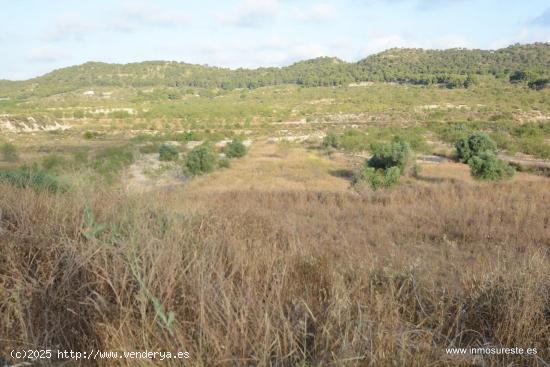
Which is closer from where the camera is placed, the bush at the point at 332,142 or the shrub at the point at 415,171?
the shrub at the point at 415,171

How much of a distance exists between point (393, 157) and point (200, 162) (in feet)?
35.8

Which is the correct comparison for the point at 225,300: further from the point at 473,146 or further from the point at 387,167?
the point at 473,146

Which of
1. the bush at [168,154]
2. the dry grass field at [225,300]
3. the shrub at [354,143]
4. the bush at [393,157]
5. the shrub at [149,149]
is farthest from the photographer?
the shrub at [354,143]

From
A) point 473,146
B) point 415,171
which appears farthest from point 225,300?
point 473,146

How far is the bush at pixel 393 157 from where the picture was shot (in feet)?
73.9

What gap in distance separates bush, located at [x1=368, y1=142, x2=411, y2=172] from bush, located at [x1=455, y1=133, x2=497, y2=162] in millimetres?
5497

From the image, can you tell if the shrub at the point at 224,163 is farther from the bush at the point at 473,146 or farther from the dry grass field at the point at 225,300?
the dry grass field at the point at 225,300

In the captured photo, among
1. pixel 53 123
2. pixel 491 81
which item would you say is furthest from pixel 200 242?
pixel 491 81

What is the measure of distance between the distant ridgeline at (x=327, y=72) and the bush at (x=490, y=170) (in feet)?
209

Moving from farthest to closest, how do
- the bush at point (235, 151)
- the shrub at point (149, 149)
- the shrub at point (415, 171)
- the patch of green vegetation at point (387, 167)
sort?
the shrub at point (149, 149), the bush at point (235, 151), the shrub at point (415, 171), the patch of green vegetation at point (387, 167)

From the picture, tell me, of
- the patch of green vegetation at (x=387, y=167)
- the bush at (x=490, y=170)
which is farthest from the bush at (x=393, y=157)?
the bush at (x=490, y=170)

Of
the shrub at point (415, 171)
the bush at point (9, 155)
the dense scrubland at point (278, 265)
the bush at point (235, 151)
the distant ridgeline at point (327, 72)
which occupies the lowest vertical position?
the shrub at point (415, 171)

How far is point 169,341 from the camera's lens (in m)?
2.03

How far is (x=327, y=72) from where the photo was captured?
11600 cm
